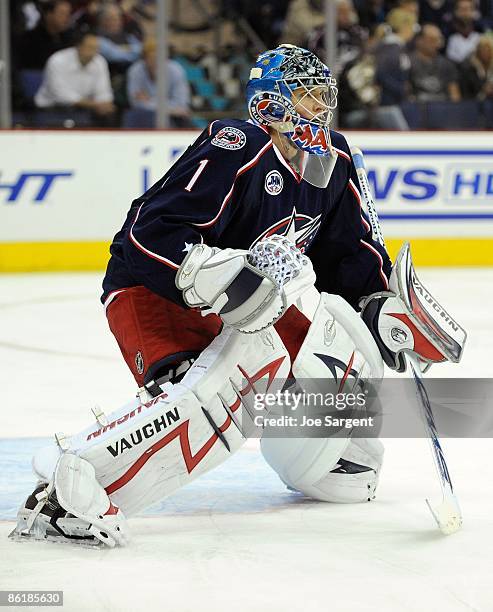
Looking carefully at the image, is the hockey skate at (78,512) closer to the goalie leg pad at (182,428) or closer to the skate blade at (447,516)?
the goalie leg pad at (182,428)

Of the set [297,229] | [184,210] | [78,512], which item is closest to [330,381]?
[297,229]

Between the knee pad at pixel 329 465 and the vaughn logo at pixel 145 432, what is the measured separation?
0.34 meters

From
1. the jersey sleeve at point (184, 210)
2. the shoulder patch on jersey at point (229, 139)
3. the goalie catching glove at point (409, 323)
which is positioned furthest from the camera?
the goalie catching glove at point (409, 323)

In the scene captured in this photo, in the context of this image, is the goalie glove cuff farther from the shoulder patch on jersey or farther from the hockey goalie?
the shoulder patch on jersey

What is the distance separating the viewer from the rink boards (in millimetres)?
6543

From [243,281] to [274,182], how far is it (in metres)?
0.37

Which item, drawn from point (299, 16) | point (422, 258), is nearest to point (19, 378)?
point (422, 258)

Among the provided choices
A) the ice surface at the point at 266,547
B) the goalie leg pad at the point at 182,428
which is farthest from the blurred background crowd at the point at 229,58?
the goalie leg pad at the point at 182,428

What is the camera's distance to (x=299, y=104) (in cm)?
248

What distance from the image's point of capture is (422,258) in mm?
6980

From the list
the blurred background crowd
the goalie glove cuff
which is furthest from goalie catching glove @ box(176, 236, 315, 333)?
the blurred background crowd

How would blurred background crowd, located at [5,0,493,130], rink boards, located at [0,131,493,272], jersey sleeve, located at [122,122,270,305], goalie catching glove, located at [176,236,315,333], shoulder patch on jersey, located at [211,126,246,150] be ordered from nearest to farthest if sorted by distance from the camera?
goalie catching glove, located at [176,236,315,333] → jersey sleeve, located at [122,122,270,305] → shoulder patch on jersey, located at [211,126,246,150] → rink boards, located at [0,131,493,272] → blurred background crowd, located at [5,0,493,130]

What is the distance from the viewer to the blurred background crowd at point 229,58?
6.94m

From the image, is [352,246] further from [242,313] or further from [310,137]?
[242,313]
